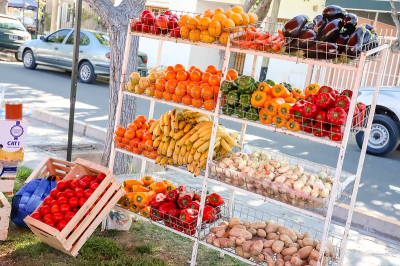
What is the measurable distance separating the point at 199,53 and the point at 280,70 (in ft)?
12.8

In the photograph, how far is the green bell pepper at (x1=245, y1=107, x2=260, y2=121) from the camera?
387 cm

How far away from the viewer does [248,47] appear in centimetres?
380

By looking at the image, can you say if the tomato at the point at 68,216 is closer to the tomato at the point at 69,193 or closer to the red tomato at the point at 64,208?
the red tomato at the point at 64,208

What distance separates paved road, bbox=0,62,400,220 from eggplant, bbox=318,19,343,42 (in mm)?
3599

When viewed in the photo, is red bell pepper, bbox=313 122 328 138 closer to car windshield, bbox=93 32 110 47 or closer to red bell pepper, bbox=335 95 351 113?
red bell pepper, bbox=335 95 351 113

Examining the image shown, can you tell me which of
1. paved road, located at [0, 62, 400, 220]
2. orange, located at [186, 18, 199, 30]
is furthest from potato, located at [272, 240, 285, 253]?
paved road, located at [0, 62, 400, 220]

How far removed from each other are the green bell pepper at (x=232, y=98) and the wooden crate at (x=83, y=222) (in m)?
1.31

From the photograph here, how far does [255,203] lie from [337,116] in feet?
9.16

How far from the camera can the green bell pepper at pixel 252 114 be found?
387 centimetres

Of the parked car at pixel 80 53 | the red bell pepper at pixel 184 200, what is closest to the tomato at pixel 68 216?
the red bell pepper at pixel 184 200

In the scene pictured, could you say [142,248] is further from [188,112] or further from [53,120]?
[53,120]


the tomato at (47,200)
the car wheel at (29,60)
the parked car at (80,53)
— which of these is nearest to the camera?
the tomato at (47,200)

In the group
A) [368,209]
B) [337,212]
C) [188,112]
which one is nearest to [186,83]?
[188,112]

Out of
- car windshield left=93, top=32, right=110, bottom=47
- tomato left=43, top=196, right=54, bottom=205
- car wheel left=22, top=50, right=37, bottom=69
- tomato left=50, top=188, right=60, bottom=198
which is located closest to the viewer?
tomato left=43, top=196, right=54, bottom=205
